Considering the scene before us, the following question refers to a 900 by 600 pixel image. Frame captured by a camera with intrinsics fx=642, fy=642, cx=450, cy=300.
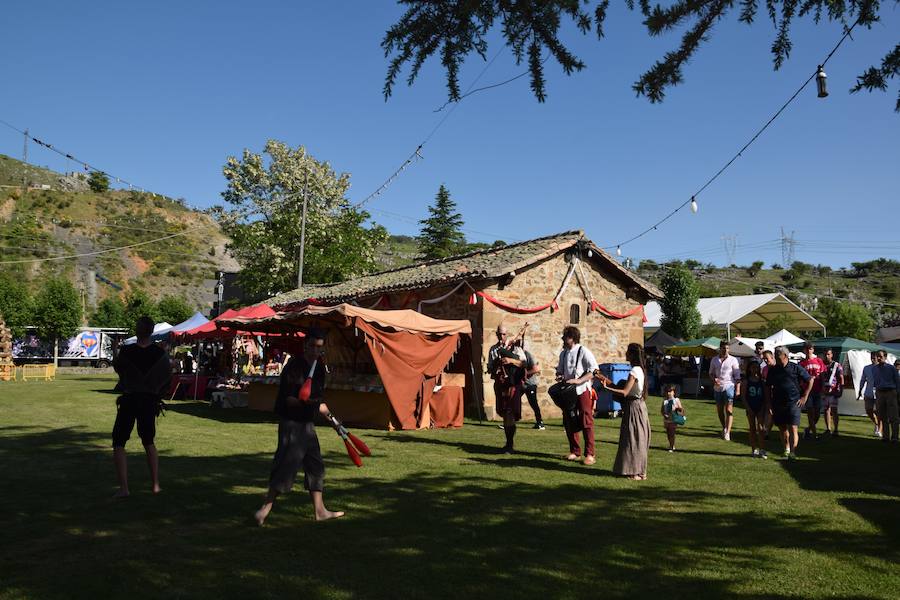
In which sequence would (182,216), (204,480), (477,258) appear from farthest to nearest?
1. (182,216)
2. (477,258)
3. (204,480)

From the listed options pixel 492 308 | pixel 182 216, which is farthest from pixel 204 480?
pixel 182 216

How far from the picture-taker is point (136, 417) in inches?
265

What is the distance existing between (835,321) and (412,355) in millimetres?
45649

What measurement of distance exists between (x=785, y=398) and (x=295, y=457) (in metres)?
7.87

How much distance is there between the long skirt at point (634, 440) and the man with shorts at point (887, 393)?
688 cm

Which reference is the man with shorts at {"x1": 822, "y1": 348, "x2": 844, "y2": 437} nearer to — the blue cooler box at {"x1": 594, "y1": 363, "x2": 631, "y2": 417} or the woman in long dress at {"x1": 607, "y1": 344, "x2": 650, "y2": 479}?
the blue cooler box at {"x1": 594, "y1": 363, "x2": 631, "y2": 417}

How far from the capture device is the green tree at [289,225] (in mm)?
34000

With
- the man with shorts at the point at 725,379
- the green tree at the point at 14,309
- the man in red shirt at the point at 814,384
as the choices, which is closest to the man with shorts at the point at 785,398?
the man with shorts at the point at 725,379

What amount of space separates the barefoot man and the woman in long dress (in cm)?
392

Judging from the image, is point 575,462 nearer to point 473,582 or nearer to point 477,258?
point 473,582

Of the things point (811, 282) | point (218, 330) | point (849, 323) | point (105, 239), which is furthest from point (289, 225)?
point (811, 282)

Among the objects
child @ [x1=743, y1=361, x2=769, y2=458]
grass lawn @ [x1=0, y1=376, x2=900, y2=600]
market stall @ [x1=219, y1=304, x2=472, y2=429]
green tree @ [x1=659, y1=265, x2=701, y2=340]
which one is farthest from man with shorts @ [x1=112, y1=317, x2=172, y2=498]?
green tree @ [x1=659, y1=265, x2=701, y2=340]

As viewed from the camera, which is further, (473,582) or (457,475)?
(457,475)

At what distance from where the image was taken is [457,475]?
8.08 m
